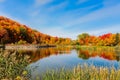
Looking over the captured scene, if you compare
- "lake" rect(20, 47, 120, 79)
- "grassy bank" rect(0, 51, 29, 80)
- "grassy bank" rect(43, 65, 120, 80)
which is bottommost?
"lake" rect(20, 47, 120, 79)

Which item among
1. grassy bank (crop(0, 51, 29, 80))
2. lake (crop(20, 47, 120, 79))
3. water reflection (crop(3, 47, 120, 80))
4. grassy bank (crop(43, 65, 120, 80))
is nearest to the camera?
grassy bank (crop(0, 51, 29, 80))

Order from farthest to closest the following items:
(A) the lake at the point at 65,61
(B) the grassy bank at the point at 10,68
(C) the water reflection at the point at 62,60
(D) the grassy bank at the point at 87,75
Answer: (C) the water reflection at the point at 62,60
(A) the lake at the point at 65,61
(D) the grassy bank at the point at 87,75
(B) the grassy bank at the point at 10,68

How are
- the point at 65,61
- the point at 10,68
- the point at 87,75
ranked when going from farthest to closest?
1. the point at 65,61
2. the point at 87,75
3. the point at 10,68

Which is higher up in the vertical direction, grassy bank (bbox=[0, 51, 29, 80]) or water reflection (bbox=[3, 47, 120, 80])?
grassy bank (bbox=[0, 51, 29, 80])

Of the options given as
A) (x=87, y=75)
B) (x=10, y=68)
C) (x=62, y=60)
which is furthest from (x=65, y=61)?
(x=10, y=68)

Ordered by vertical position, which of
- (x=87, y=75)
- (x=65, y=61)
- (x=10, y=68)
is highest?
(x=10, y=68)

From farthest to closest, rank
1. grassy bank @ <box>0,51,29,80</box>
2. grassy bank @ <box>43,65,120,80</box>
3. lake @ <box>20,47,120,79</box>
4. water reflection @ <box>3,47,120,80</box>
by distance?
water reflection @ <box>3,47,120,80</box> → lake @ <box>20,47,120,79</box> → grassy bank @ <box>43,65,120,80</box> → grassy bank @ <box>0,51,29,80</box>

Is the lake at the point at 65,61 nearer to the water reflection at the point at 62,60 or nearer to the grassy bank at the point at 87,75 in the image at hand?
the water reflection at the point at 62,60

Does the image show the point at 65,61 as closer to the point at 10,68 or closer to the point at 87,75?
the point at 87,75

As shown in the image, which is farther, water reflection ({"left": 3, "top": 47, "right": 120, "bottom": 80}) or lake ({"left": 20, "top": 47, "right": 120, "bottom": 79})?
water reflection ({"left": 3, "top": 47, "right": 120, "bottom": 80})

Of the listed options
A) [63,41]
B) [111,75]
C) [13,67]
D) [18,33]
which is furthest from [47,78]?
[63,41]

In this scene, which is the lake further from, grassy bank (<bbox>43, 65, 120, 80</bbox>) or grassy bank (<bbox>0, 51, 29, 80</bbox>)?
grassy bank (<bbox>43, 65, 120, 80</bbox>)

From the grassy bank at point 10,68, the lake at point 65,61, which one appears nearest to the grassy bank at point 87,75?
the lake at point 65,61

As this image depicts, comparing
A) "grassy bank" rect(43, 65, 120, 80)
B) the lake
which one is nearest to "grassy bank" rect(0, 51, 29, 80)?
the lake
